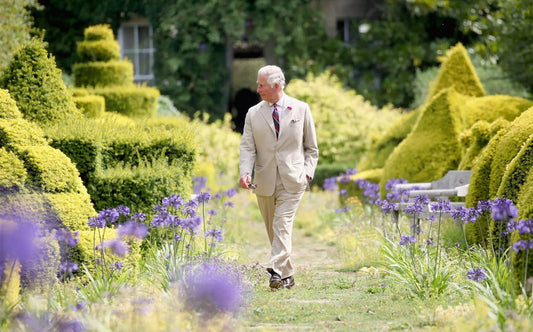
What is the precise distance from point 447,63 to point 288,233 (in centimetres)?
524

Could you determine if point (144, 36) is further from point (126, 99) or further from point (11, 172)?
point (11, 172)

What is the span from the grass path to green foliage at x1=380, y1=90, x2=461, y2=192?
74.3 inches

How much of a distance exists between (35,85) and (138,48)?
43.6 feet

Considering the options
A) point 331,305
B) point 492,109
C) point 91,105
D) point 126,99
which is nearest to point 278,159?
point 331,305

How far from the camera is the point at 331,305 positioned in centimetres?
559

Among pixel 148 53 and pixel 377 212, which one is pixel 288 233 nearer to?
pixel 377 212

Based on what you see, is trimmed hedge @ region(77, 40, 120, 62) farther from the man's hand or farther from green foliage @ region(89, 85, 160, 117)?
the man's hand

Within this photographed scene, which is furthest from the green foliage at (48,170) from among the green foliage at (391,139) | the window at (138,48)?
the window at (138,48)

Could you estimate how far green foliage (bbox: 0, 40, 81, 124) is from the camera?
736 cm

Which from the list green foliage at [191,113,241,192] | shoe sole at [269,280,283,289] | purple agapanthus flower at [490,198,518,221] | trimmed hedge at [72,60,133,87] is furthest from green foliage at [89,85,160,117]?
purple agapanthus flower at [490,198,518,221]

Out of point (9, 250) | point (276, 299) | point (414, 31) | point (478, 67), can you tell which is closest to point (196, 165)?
point (276, 299)

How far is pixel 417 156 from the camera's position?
9.43m

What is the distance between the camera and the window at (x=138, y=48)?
2047 cm

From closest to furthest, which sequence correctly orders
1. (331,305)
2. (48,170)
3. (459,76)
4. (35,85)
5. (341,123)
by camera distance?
(331,305), (48,170), (35,85), (459,76), (341,123)
